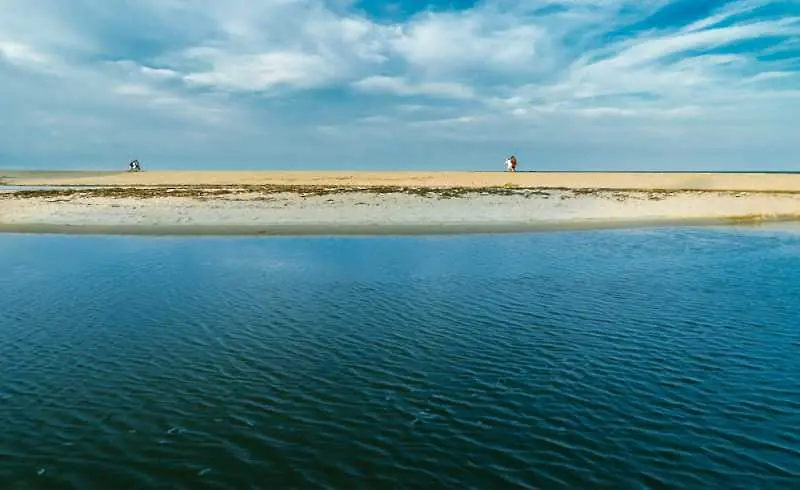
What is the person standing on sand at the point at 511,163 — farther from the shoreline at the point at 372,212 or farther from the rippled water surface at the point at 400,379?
the rippled water surface at the point at 400,379

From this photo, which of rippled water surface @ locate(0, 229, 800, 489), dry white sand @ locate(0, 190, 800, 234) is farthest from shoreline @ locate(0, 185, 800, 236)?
rippled water surface @ locate(0, 229, 800, 489)

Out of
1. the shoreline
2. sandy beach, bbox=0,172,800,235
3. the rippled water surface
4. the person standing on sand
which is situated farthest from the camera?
the person standing on sand

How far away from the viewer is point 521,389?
10.0 metres

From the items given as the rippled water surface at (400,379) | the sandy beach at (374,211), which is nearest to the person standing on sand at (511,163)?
the sandy beach at (374,211)

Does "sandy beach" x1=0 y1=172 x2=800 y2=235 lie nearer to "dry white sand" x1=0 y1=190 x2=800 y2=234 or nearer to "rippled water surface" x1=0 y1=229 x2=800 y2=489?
"dry white sand" x1=0 y1=190 x2=800 y2=234

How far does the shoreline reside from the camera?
32094 mm

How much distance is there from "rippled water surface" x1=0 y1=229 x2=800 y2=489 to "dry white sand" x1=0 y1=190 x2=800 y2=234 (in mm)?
12322

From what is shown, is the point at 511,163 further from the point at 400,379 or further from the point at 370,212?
the point at 400,379

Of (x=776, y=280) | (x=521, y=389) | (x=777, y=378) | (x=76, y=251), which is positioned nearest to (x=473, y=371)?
(x=521, y=389)

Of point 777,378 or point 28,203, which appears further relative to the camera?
point 28,203

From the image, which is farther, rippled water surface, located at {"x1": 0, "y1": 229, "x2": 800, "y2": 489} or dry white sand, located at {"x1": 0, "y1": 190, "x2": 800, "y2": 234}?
dry white sand, located at {"x1": 0, "y1": 190, "x2": 800, "y2": 234}

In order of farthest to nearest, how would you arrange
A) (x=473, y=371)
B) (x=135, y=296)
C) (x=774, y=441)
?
(x=135, y=296) < (x=473, y=371) < (x=774, y=441)

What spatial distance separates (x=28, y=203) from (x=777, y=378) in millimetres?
47549

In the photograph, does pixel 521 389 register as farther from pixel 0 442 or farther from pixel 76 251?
pixel 76 251
